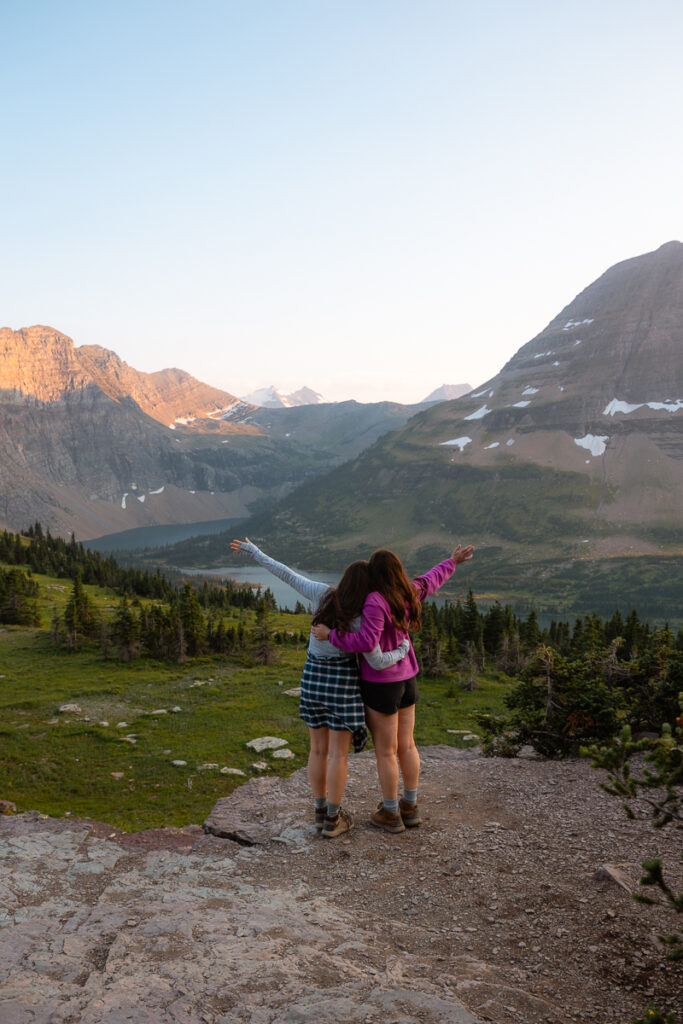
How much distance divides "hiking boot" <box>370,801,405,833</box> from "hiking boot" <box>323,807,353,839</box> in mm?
428

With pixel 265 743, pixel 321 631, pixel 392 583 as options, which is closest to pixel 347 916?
pixel 321 631

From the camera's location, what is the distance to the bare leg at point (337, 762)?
814 cm

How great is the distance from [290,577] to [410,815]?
4.09 metres

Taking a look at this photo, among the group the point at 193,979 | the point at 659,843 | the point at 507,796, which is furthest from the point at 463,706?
the point at 193,979

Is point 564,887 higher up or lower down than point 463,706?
higher up

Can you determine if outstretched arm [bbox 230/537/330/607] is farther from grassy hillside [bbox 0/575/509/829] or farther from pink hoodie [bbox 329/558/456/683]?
grassy hillside [bbox 0/575/509/829]

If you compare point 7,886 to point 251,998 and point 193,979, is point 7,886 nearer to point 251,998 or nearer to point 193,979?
point 193,979

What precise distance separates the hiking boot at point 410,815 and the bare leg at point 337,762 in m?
1.15

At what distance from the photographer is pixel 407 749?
27.8 ft

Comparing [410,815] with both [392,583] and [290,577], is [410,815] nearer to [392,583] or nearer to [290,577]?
[392,583]

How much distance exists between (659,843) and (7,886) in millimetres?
8572

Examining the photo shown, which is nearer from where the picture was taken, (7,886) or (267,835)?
(7,886)

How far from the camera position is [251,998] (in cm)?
457

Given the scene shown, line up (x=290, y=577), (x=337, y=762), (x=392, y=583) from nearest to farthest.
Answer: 1. (x=392, y=583)
2. (x=337, y=762)
3. (x=290, y=577)
